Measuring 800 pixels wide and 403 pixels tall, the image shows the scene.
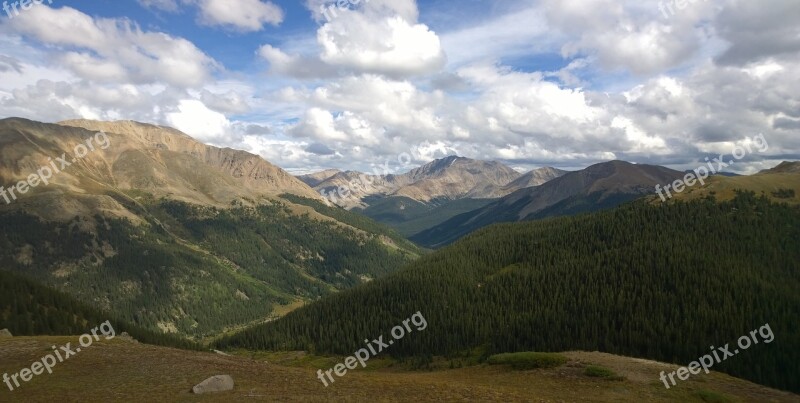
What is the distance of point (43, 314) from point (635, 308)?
175600mm

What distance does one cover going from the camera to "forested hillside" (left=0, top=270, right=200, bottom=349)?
397ft

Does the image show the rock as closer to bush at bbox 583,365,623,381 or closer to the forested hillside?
bush at bbox 583,365,623,381

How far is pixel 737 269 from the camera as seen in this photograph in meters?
160

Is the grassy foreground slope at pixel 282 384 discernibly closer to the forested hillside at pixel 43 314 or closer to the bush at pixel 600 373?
the bush at pixel 600 373

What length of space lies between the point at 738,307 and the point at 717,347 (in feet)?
87.8

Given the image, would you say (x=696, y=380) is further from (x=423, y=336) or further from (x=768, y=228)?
(x=768, y=228)

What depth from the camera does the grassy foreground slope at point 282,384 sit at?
4594 centimetres

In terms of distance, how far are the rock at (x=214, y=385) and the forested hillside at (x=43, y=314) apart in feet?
312

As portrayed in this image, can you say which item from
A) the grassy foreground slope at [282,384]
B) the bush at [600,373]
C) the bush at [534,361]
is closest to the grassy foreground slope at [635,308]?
the grassy foreground slope at [282,384]

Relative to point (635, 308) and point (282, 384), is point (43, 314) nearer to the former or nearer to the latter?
point (282, 384)

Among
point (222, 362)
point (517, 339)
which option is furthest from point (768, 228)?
point (222, 362)

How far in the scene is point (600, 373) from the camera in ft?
209

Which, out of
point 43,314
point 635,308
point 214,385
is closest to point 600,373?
point 214,385

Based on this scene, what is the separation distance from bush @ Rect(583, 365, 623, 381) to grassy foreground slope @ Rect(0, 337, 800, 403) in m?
1.11
